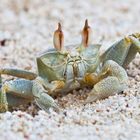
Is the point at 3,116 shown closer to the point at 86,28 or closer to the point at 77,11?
the point at 86,28

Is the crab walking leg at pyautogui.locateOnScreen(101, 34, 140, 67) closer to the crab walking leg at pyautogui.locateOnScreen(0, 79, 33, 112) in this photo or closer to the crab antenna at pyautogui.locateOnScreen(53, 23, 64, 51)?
the crab antenna at pyautogui.locateOnScreen(53, 23, 64, 51)

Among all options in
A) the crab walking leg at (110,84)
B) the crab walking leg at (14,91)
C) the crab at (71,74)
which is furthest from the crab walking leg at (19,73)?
the crab walking leg at (110,84)

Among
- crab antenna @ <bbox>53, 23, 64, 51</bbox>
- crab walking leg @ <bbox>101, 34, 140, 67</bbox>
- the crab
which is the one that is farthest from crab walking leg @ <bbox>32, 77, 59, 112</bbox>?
crab walking leg @ <bbox>101, 34, 140, 67</bbox>

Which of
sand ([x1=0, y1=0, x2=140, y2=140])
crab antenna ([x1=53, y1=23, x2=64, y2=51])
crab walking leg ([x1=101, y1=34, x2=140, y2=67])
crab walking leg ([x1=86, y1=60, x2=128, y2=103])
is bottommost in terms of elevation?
sand ([x1=0, y1=0, x2=140, y2=140])

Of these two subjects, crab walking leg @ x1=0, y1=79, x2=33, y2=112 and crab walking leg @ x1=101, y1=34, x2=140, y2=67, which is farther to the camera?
crab walking leg @ x1=101, y1=34, x2=140, y2=67

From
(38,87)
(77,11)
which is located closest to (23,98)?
(38,87)

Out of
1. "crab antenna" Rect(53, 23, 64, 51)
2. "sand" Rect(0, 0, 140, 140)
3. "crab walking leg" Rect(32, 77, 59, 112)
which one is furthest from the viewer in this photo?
"crab antenna" Rect(53, 23, 64, 51)
